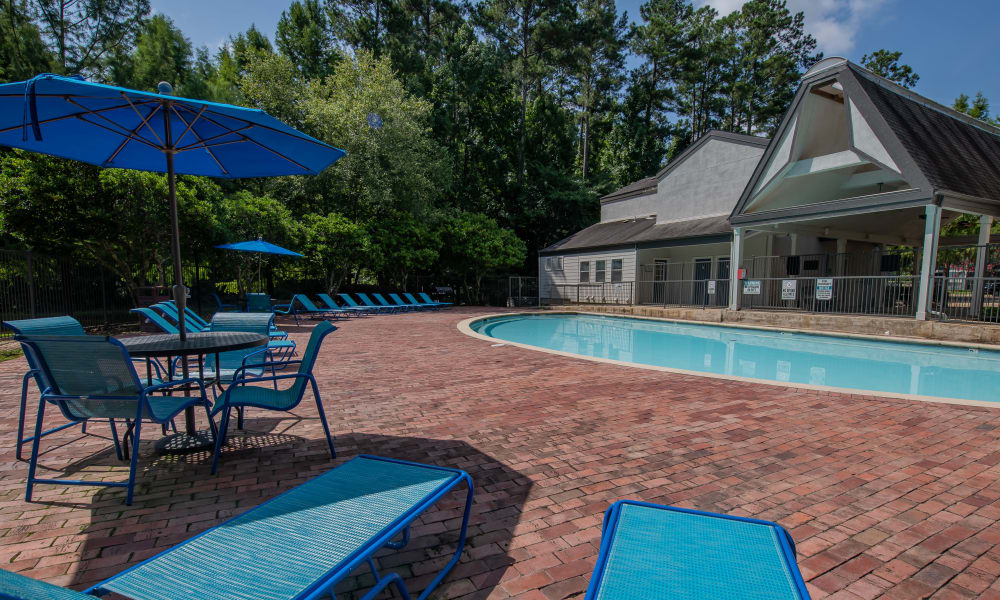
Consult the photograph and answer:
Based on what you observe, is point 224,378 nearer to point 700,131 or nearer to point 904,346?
point 904,346

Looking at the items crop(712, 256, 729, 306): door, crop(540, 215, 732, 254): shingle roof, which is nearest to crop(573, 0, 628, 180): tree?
crop(540, 215, 732, 254): shingle roof

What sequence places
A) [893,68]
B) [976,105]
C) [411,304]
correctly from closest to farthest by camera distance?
[411,304] < [976,105] < [893,68]

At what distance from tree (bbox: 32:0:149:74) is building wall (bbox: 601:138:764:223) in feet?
94.3

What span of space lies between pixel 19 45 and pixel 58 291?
15.4 meters

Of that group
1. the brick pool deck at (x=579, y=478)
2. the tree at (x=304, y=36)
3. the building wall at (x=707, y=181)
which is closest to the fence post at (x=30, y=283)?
the brick pool deck at (x=579, y=478)

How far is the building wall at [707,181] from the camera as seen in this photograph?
57.3ft

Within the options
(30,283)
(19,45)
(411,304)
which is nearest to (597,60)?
(411,304)

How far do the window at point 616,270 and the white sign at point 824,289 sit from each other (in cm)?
829

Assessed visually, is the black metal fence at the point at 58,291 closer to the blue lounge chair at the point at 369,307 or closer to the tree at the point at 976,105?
the blue lounge chair at the point at 369,307

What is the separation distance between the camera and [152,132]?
3.48m

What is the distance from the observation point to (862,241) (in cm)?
1800

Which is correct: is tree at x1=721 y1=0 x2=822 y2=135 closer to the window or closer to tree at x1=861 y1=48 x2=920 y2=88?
tree at x1=861 y1=48 x2=920 y2=88

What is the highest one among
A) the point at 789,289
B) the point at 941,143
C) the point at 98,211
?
the point at 941,143

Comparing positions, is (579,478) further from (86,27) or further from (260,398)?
(86,27)
